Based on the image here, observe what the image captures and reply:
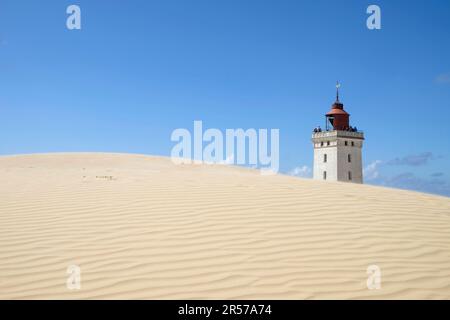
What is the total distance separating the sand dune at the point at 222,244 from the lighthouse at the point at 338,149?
34.6m

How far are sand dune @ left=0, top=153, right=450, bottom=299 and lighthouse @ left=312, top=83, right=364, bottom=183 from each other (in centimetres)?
3457

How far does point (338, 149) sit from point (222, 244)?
126ft

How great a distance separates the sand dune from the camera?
168 inches

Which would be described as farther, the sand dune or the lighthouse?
the lighthouse

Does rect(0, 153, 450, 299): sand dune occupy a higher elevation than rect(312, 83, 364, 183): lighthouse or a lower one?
lower

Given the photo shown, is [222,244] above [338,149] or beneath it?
beneath

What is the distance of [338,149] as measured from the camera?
4175 cm

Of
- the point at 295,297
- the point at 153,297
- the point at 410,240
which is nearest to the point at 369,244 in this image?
the point at 410,240

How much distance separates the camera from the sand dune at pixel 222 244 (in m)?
4.26

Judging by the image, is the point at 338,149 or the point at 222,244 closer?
the point at 222,244
